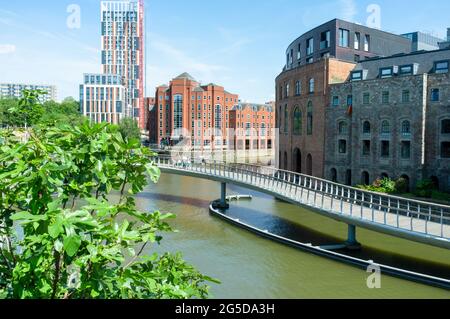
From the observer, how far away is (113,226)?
4.02 m

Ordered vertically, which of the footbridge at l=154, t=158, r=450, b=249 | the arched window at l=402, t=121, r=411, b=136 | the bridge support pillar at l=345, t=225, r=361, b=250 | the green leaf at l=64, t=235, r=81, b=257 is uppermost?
the arched window at l=402, t=121, r=411, b=136

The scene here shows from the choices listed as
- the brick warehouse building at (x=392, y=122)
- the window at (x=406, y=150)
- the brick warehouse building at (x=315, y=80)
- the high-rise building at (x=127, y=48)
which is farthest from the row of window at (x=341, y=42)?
the high-rise building at (x=127, y=48)

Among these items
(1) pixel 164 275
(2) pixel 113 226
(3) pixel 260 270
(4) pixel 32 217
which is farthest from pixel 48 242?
(3) pixel 260 270

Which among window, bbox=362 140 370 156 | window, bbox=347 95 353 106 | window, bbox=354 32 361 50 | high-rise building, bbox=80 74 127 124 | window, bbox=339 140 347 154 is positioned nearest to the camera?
window, bbox=362 140 370 156

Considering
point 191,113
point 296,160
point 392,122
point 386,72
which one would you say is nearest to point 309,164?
point 296,160

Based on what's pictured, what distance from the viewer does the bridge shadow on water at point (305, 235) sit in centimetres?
1861

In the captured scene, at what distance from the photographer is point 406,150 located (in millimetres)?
33656

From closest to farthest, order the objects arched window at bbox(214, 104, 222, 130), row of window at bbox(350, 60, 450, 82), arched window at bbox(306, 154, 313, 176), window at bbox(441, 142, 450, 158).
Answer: window at bbox(441, 142, 450, 158), row of window at bbox(350, 60, 450, 82), arched window at bbox(306, 154, 313, 176), arched window at bbox(214, 104, 222, 130)

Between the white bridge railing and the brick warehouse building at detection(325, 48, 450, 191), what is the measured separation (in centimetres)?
704

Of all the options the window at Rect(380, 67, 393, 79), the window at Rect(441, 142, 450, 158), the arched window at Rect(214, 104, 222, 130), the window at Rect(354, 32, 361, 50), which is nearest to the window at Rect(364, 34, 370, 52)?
the window at Rect(354, 32, 361, 50)

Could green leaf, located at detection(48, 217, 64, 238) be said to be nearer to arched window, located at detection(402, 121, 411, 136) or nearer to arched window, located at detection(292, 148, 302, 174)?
arched window, located at detection(402, 121, 411, 136)

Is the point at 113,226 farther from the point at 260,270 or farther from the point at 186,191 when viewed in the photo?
the point at 186,191

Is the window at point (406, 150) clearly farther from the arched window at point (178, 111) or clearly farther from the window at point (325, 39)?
the arched window at point (178, 111)

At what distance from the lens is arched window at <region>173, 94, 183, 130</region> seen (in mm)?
92375
